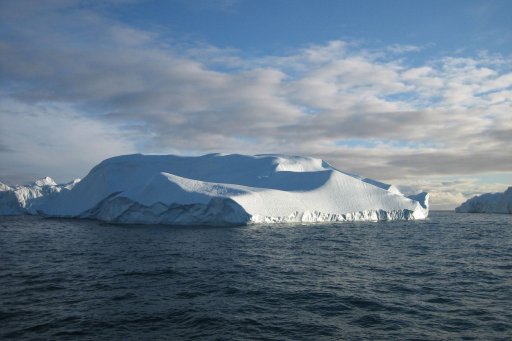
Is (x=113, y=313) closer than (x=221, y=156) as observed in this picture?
Yes

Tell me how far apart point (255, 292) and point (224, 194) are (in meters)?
23.9

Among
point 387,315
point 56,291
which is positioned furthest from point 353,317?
point 56,291

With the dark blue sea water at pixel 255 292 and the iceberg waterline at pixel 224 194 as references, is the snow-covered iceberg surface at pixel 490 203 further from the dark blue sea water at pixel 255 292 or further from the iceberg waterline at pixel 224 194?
the dark blue sea water at pixel 255 292

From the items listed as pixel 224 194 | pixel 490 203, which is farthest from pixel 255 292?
pixel 490 203

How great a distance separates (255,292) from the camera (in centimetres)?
1205

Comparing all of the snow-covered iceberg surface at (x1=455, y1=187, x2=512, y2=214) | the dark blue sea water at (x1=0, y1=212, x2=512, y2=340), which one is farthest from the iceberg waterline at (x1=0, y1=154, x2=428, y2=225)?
the snow-covered iceberg surface at (x1=455, y1=187, x2=512, y2=214)

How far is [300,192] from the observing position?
42188 mm

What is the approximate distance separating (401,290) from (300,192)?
2992cm

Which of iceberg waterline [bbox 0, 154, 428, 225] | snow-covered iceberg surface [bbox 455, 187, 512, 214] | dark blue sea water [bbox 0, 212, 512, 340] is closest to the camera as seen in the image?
dark blue sea water [bbox 0, 212, 512, 340]

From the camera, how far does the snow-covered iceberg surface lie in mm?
76938

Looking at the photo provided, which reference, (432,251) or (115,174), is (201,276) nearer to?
(432,251)

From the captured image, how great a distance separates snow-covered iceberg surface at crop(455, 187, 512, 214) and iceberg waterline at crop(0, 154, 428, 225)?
103 ft

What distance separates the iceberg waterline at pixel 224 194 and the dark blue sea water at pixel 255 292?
1481 centimetres

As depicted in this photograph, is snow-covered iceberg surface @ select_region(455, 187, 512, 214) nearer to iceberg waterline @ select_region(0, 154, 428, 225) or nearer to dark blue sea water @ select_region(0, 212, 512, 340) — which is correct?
iceberg waterline @ select_region(0, 154, 428, 225)
